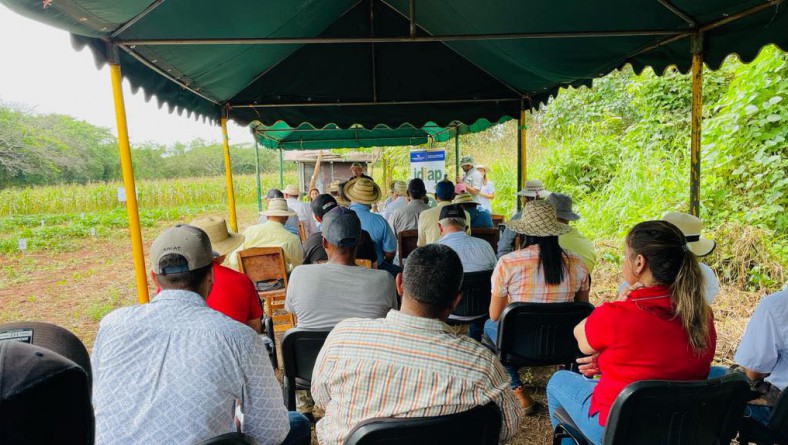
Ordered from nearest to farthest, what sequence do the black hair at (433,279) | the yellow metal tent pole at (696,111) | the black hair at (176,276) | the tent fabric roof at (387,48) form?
the black hair at (433,279) → the black hair at (176,276) → the tent fabric roof at (387,48) → the yellow metal tent pole at (696,111)

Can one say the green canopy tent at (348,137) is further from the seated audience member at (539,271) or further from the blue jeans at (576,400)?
the blue jeans at (576,400)

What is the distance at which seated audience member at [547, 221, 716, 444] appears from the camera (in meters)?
1.64

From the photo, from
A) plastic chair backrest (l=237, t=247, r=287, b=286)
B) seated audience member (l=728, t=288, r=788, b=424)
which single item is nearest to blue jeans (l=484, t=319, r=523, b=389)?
seated audience member (l=728, t=288, r=788, b=424)

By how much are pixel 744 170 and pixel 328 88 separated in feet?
17.4

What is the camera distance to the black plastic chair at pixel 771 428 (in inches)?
70.1

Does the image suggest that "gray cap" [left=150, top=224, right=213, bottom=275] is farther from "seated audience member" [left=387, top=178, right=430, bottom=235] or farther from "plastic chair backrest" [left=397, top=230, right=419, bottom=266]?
"seated audience member" [left=387, top=178, right=430, bottom=235]

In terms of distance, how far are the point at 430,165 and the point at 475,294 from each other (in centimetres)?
582

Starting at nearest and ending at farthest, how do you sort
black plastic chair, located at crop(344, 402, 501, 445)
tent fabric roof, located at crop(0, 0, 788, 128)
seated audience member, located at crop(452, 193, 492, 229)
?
black plastic chair, located at crop(344, 402, 501, 445) < tent fabric roof, located at crop(0, 0, 788, 128) < seated audience member, located at crop(452, 193, 492, 229)

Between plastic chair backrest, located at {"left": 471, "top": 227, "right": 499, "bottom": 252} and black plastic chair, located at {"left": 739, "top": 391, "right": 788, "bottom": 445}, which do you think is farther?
plastic chair backrest, located at {"left": 471, "top": 227, "right": 499, "bottom": 252}

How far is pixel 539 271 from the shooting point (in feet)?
8.82

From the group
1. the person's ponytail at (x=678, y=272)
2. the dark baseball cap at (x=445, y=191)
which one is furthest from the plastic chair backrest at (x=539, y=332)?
the dark baseball cap at (x=445, y=191)

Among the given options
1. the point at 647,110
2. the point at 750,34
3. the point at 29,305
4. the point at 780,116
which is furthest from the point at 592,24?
the point at 29,305

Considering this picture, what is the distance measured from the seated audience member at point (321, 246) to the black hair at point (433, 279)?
1844mm

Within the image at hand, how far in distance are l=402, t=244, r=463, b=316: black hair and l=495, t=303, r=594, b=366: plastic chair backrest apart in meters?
1.18
